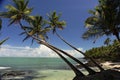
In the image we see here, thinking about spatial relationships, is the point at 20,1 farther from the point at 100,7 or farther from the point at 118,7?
the point at 118,7

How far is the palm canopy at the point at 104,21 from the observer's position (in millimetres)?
20616

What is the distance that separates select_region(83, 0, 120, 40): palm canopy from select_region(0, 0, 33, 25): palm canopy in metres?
8.19

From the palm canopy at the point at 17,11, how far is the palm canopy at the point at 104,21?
26.9ft

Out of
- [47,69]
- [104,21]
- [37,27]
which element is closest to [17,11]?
[37,27]

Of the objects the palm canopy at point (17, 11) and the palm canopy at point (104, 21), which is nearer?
the palm canopy at point (104, 21)

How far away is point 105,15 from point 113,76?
10.1 metres

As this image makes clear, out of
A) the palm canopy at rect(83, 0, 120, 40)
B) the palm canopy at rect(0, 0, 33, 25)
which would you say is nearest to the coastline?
the palm canopy at rect(83, 0, 120, 40)

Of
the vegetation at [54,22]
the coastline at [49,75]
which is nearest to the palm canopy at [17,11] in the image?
the vegetation at [54,22]

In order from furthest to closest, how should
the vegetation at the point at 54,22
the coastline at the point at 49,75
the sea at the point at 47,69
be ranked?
the sea at the point at 47,69, the coastline at the point at 49,75, the vegetation at the point at 54,22

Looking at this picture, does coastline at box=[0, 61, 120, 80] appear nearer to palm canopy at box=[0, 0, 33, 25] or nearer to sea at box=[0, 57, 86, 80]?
sea at box=[0, 57, 86, 80]

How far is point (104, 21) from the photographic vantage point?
2125cm

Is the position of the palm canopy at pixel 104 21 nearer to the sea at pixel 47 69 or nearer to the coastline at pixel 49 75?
the coastline at pixel 49 75

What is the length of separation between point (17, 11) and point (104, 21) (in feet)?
37.4

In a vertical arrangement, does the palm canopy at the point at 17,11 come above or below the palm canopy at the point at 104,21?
above
